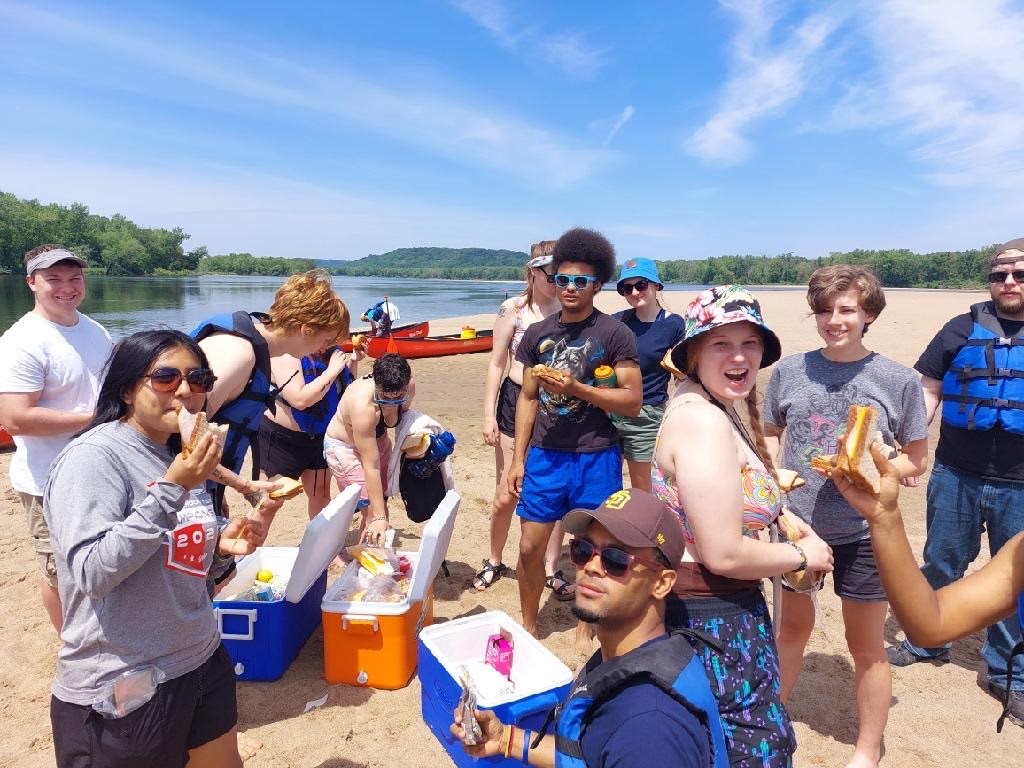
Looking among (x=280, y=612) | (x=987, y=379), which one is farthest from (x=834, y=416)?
(x=280, y=612)

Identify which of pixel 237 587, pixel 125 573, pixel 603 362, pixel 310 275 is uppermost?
pixel 310 275

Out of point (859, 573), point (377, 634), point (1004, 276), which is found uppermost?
point (1004, 276)

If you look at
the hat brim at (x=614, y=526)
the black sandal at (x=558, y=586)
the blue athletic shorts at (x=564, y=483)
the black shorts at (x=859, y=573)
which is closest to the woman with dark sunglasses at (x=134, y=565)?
the hat brim at (x=614, y=526)

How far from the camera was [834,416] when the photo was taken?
2832 millimetres

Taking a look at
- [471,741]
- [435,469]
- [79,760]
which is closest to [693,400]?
[471,741]

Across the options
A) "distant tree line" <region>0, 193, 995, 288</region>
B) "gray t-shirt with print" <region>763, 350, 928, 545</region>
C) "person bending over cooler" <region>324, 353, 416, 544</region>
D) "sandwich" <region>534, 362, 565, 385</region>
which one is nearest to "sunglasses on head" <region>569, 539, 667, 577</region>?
"gray t-shirt with print" <region>763, 350, 928, 545</region>

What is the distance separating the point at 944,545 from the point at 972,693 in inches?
36.9

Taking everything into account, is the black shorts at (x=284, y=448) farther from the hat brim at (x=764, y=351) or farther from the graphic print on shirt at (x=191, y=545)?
the hat brim at (x=764, y=351)

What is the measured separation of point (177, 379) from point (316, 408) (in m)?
2.68

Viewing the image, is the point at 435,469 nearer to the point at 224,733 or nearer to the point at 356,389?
the point at 356,389

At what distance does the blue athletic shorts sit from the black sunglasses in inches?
94.2

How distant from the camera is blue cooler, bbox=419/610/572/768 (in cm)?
265

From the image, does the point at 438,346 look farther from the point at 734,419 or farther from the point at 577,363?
the point at 734,419

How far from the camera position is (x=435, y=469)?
14.7 feet
